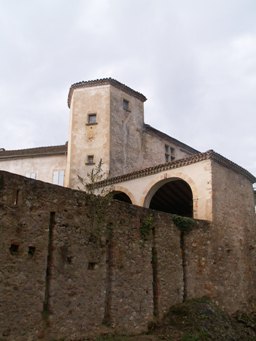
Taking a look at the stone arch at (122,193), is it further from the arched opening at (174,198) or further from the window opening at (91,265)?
the window opening at (91,265)

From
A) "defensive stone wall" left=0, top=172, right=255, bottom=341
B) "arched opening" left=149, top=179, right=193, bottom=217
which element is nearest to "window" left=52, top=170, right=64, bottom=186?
"arched opening" left=149, top=179, right=193, bottom=217

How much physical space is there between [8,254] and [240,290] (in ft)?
35.3

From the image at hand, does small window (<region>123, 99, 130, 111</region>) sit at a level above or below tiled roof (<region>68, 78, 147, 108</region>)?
below

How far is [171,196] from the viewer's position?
21.0m

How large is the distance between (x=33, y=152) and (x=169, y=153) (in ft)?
30.9

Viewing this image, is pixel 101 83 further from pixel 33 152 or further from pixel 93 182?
pixel 93 182

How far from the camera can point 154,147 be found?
27578mm

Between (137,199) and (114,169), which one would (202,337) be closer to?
(137,199)

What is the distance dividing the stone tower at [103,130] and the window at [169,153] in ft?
9.93

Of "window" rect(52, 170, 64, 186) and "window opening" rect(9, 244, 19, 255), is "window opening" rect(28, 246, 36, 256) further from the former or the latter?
"window" rect(52, 170, 64, 186)

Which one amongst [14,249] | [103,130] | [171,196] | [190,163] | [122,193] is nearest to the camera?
[14,249]

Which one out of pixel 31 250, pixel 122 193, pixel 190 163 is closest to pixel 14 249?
pixel 31 250

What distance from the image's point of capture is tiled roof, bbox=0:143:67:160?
2844 cm

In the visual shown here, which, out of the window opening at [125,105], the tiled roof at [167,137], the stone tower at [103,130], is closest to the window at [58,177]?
the stone tower at [103,130]
